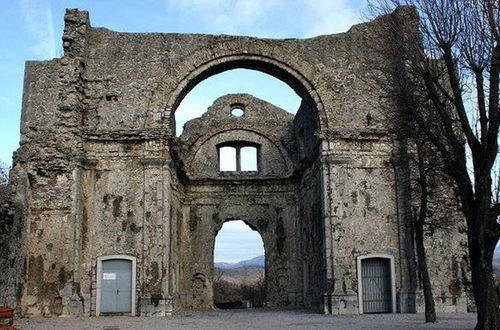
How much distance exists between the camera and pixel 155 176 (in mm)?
19203

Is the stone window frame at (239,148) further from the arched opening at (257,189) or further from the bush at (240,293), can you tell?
the bush at (240,293)

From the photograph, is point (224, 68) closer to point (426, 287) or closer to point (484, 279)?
point (426, 287)

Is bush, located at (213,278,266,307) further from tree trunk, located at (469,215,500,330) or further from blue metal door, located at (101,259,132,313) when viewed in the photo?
tree trunk, located at (469,215,500,330)

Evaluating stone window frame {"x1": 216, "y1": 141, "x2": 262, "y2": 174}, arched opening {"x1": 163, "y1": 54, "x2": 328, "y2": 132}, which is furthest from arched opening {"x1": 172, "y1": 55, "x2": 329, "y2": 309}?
arched opening {"x1": 163, "y1": 54, "x2": 328, "y2": 132}

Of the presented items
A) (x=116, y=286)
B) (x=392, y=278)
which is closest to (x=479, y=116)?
(x=392, y=278)

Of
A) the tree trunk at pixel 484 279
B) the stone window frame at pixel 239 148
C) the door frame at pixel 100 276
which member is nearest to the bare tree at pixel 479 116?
the tree trunk at pixel 484 279

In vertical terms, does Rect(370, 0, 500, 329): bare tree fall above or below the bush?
above

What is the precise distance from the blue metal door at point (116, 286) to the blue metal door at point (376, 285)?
7.55m

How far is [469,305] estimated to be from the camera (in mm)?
18250

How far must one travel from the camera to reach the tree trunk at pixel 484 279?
10.8 m

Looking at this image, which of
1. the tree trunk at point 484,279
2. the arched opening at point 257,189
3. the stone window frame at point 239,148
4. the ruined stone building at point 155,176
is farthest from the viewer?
the stone window frame at point 239,148

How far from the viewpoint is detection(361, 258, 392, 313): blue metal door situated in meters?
18.7

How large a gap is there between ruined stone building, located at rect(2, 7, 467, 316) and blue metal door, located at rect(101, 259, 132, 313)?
3 cm

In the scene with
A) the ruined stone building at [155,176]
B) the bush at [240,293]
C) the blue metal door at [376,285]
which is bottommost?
the bush at [240,293]
